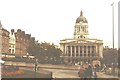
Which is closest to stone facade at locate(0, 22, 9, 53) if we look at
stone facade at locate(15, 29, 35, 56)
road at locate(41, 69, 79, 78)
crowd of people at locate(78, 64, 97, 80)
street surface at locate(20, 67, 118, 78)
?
stone facade at locate(15, 29, 35, 56)

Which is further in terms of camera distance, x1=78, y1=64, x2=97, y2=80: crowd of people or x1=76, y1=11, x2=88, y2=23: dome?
x1=78, y1=64, x2=97, y2=80: crowd of people

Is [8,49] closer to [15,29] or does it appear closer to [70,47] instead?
[15,29]

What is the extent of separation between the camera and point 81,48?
15172 mm

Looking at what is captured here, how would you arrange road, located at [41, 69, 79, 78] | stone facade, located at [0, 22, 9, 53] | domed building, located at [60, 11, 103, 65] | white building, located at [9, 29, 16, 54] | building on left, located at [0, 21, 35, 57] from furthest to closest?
domed building, located at [60, 11, 103, 65], road, located at [41, 69, 79, 78], white building, located at [9, 29, 16, 54], building on left, located at [0, 21, 35, 57], stone facade, located at [0, 22, 9, 53]

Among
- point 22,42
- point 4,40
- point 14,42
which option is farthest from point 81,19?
point 4,40

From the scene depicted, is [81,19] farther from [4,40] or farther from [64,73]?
[4,40]

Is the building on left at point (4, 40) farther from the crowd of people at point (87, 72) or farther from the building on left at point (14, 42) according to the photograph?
the crowd of people at point (87, 72)

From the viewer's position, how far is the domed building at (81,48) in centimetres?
1391

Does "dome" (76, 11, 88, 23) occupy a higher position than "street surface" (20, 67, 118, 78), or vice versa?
"dome" (76, 11, 88, 23)

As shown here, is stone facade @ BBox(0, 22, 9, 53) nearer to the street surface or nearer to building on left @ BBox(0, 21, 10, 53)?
building on left @ BBox(0, 21, 10, 53)

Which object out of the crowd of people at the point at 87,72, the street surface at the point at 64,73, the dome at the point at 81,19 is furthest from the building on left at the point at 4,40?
the crowd of people at the point at 87,72

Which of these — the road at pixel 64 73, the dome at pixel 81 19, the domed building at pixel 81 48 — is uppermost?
the dome at pixel 81 19

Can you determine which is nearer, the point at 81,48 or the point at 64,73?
the point at 64,73

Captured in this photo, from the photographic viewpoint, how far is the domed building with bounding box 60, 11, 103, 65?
13905 mm
